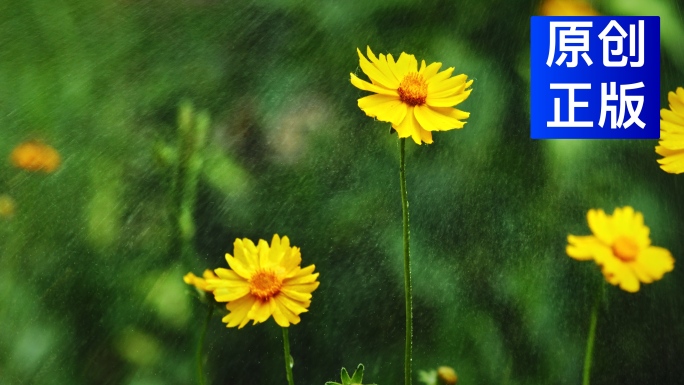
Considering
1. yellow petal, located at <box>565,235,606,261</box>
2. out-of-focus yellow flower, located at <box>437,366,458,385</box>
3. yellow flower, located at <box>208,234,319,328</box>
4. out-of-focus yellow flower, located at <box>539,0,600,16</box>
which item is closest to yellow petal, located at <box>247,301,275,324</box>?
yellow flower, located at <box>208,234,319,328</box>

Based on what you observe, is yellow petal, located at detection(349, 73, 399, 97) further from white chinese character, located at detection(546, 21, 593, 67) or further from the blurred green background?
white chinese character, located at detection(546, 21, 593, 67)

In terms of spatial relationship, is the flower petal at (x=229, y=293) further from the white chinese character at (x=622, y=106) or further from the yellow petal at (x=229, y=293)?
the white chinese character at (x=622, y=106)

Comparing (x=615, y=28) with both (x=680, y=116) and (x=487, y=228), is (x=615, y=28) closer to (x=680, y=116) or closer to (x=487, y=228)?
(x=680, y=116)

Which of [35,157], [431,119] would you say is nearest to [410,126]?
[431,119]

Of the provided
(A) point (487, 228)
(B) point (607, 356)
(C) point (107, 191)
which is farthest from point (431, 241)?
(C) point (107, 191)

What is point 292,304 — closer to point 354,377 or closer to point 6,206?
point 354,377
